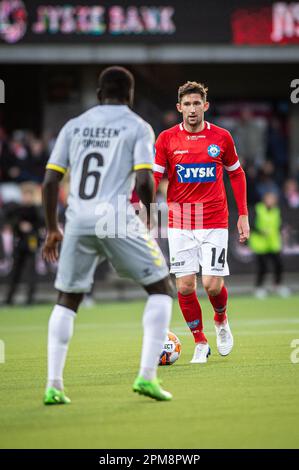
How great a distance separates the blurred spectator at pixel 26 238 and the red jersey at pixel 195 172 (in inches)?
365

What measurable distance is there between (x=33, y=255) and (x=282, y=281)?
17.8 ft

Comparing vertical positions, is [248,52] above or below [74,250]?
above

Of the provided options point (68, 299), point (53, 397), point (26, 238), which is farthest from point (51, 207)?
point (26, 238)

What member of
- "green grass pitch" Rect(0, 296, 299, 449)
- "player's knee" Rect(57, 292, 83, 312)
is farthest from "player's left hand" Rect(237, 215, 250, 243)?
"player's knee" Rect(57, 292, 83, 312)

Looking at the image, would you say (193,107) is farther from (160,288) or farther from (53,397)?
(53,397)

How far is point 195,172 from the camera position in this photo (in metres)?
10.1

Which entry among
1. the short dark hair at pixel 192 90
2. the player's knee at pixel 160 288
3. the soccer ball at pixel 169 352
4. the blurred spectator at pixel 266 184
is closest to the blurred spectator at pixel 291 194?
the blurred spectator at pixel 266 184

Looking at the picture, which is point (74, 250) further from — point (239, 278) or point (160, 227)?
point (239, 278)

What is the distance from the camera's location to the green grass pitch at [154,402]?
624 centimetres

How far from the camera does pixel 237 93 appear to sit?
92.6ft

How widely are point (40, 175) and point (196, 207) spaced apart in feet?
42.7

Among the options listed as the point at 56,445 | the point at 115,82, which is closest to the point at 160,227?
the point at 115,82

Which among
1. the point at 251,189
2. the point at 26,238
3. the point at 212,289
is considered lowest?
the point at 212,289

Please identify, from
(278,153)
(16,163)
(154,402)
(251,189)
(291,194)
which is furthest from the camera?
(278,153)
